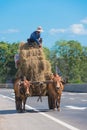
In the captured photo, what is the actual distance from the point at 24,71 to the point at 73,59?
→ 10952 cm

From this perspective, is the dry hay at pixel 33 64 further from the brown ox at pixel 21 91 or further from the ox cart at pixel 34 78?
the brown ox at pixel 21 91

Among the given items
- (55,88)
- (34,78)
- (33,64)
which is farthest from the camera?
(34,78)

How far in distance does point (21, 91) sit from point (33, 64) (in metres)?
1.31

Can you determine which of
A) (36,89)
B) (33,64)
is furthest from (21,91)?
(33,64)

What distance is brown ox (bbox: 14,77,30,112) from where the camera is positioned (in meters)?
22.1

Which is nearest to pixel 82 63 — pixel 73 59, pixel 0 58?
pixel 73 59

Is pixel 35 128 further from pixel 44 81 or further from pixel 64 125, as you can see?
pixel 44 81

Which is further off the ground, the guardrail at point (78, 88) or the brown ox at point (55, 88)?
the brown ox at point (55, 88)

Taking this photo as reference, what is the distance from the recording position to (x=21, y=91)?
22.5m

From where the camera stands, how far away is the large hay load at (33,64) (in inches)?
899

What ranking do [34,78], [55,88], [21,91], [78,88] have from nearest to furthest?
[55,88] → [21,91] → [34,78] → [78,88]

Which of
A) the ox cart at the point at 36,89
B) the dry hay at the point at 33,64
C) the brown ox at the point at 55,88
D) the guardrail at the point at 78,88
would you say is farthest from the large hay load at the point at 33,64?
the guardrail at the point at 78,88

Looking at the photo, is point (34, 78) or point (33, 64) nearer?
point (33, 64)

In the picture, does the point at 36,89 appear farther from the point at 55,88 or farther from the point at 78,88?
the point at 78,88
